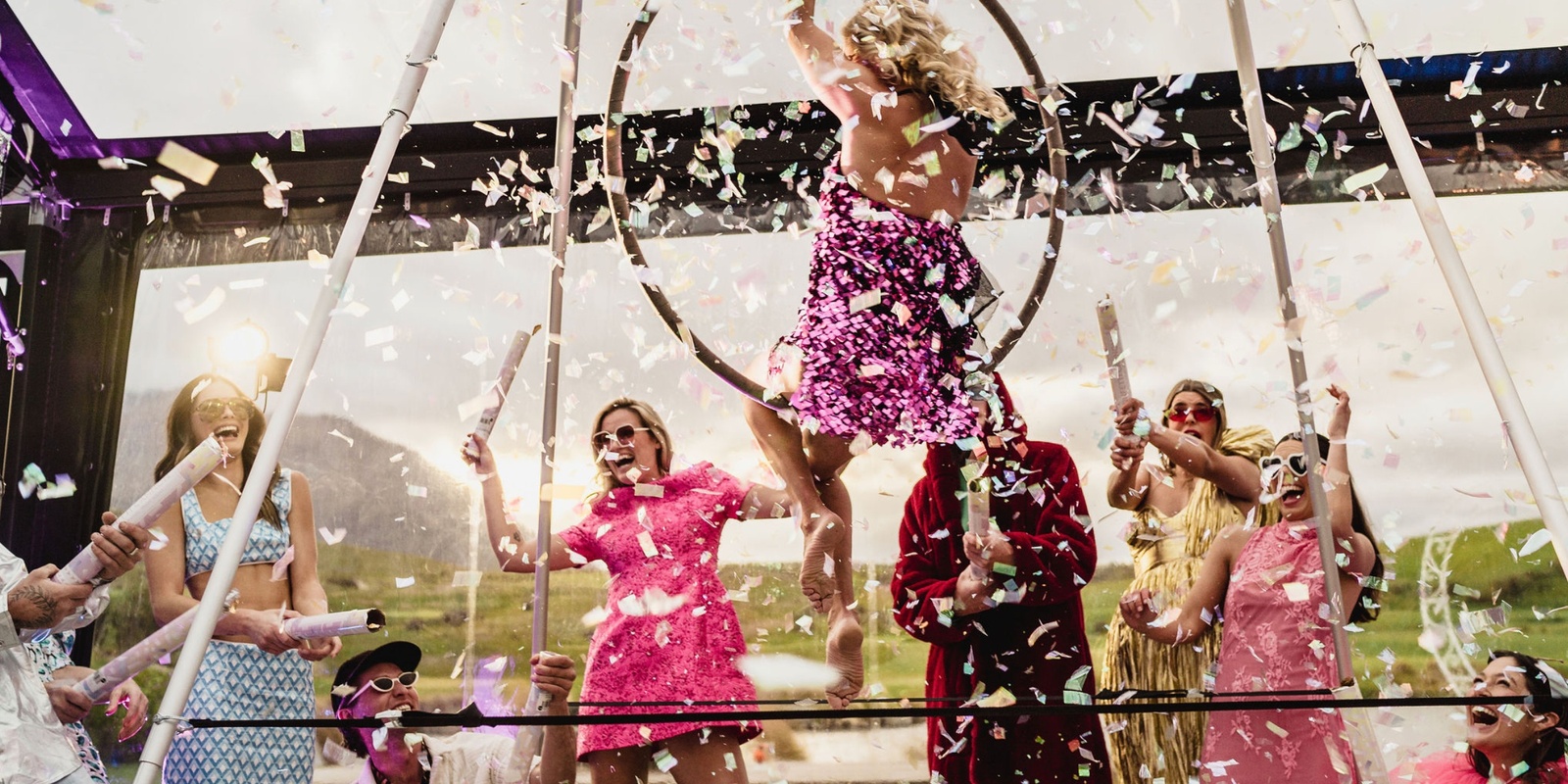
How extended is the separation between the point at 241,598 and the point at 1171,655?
2.38 metres

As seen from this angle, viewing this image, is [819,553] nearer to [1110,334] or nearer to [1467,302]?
[1110,334]

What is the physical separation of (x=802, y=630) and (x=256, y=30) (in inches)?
105

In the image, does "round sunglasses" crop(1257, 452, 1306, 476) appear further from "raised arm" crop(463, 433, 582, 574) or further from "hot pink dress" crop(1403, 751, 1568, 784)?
"raised arm" crop(463, 433, 582, 574)

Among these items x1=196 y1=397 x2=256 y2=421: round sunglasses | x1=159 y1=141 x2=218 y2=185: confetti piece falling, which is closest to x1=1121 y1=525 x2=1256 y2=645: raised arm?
x1=196 y1=397 x2=256 y2=421: round sunglasses

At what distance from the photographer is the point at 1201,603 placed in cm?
272

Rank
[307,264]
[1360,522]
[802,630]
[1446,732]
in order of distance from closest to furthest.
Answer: [1360,522] → [1446,732] → [802,630] → [307,264]

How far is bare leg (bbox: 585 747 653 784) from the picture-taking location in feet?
8.03

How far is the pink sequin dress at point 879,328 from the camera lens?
203 cm

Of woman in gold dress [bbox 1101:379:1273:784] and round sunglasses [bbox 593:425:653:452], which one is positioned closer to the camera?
round sunglasses [bbox 593:425:653:452]

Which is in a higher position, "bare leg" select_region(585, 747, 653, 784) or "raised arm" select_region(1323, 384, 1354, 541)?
"raised arm" select_region(1323, 384, 1354, 541)

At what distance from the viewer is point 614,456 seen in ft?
9.29

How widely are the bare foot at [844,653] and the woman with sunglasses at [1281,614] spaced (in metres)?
0.82

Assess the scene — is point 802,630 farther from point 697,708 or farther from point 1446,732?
point 1446,732

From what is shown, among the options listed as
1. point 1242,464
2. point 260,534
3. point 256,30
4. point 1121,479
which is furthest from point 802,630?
point 256,30
